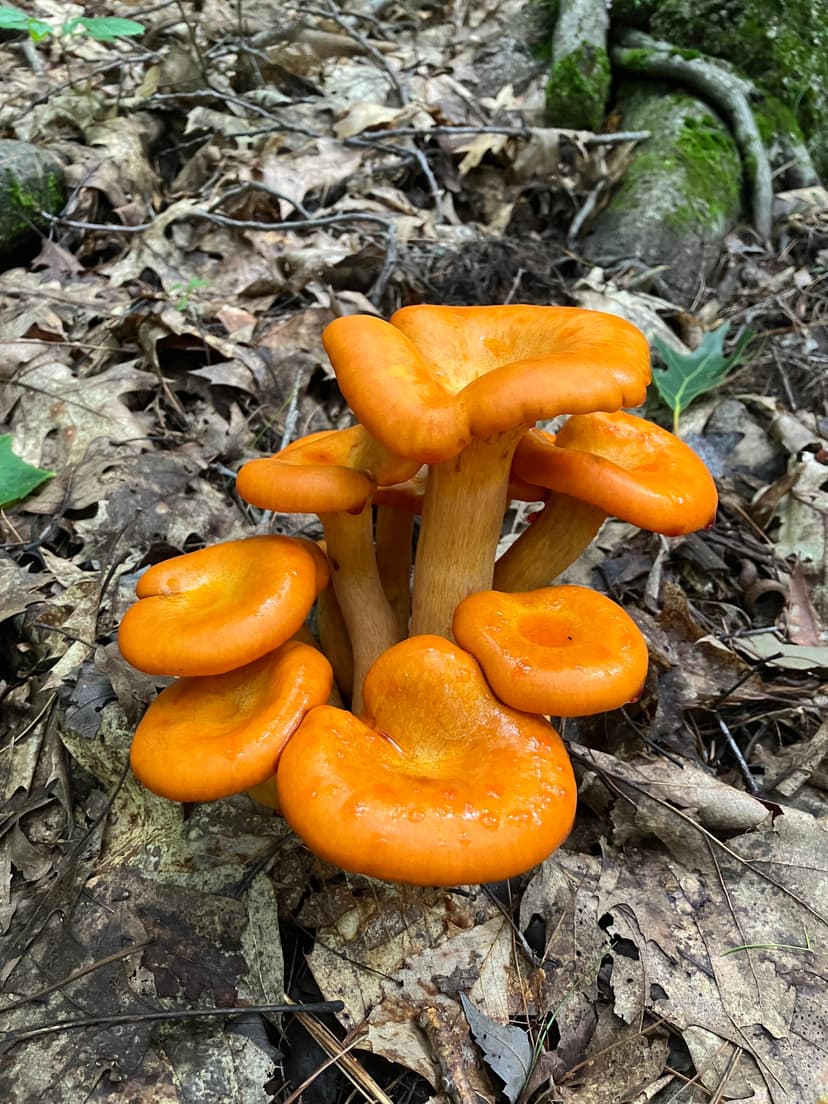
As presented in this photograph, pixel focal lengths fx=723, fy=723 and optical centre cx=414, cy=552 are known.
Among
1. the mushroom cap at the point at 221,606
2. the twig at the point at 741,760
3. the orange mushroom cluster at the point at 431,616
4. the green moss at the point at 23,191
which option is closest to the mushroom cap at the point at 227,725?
the orange mushroom cluster at the point at 431,616

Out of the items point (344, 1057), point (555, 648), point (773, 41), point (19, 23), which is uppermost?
point (773, 41)

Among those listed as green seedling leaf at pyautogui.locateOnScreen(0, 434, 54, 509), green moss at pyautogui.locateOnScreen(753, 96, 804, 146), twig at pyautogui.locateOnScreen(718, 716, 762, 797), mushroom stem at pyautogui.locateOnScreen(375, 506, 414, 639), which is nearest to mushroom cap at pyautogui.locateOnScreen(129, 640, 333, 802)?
mushroom stem at pyautogui.locateOnScreen(375, 506, 414, 639)

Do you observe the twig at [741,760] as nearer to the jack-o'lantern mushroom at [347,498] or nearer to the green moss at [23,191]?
the jack-o'lantern mushroom at [347,498]

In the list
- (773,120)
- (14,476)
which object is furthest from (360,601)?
(773,120)

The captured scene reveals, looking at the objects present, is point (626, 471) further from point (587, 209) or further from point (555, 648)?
point (587, 209)

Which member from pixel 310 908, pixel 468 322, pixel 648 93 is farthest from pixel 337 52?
pixel 310 908

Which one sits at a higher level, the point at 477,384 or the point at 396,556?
the point at 477,384

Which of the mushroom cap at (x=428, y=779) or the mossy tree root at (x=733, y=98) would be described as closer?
the mushroom cap at (x=428, y=779)
